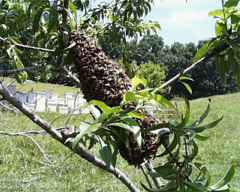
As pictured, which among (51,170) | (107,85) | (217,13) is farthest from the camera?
(51,170)

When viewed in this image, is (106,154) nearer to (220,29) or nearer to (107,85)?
(107,85)

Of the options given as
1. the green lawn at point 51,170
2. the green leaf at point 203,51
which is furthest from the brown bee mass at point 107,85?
the green lawn at point 51,170

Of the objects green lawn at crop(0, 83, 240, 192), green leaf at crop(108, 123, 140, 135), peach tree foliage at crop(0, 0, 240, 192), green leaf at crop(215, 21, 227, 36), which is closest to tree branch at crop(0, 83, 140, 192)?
peach tree foliage at crop(0, 0, 240, 192)

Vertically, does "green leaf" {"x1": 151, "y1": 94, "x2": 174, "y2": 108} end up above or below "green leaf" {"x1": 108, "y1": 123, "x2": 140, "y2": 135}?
above

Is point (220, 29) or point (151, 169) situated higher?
point (220, 29)

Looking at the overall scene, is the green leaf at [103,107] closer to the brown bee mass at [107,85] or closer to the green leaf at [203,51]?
the brown bee mass at [107,85]

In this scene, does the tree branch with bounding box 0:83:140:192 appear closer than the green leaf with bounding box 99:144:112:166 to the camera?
No

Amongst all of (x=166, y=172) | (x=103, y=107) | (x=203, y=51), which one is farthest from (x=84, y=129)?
(x=203, y=51)

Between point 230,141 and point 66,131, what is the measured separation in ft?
33.5

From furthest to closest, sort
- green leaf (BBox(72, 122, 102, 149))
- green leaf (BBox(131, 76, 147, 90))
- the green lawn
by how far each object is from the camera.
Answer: the green lawn, green leaf (BBox(131, 76, 147, 90)), green leaf (BBox(72, 122, 102, 149))

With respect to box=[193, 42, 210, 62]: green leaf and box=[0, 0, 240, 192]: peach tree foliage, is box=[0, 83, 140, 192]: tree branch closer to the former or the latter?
box=[0, 0, 240, 192]: peach tree foliage

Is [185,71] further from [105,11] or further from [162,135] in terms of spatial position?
[105,11]

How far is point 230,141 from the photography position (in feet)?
35.2

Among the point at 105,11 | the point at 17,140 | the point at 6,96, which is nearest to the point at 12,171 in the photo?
the point at 17,140
